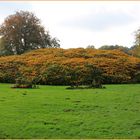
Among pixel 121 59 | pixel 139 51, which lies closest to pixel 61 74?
pixel 121 59

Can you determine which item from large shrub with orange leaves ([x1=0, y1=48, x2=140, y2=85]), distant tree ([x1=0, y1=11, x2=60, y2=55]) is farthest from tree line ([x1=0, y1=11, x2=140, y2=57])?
large shrub with orange leaves ([x1=0, y1=48, x2=140, y2=85])

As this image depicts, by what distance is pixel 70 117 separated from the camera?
36.0 feet

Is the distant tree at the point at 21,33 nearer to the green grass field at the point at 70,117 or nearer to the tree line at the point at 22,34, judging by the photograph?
the tree line at the point at 22,34

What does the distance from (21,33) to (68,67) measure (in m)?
13.9

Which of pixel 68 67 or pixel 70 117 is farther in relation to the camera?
pixel 68 67

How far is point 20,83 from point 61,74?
3154 mm

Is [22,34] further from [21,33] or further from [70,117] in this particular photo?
[70,117]

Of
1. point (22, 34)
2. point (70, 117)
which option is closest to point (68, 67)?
point (70, 117)

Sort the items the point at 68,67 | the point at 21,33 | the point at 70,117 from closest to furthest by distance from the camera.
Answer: the point at 70,117, the point at 68,67, the point at 21,33

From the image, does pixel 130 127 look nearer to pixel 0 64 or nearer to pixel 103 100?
pixel 103 100

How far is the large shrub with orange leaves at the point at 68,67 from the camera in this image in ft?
75.0

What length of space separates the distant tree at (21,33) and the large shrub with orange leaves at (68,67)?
30.1 ft

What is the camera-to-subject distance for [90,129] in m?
Result: 9.88

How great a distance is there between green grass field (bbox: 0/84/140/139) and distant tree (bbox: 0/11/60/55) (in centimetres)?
2246
